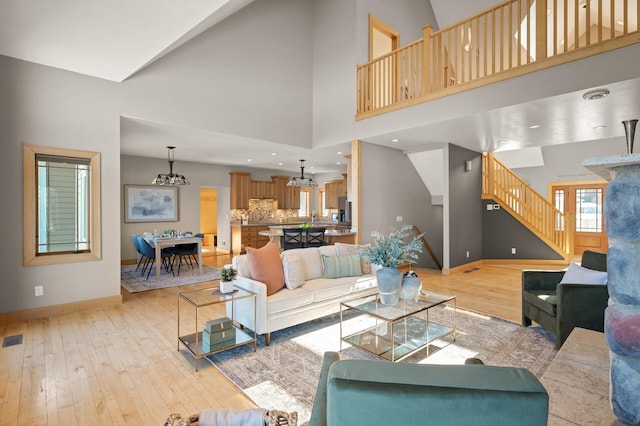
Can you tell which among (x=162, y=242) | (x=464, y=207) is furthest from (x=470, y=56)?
(x=162, y=242)

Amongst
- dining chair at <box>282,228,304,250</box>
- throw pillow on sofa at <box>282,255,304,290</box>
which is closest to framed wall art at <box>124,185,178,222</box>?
dining chair at <box>282,228,304,250</box>

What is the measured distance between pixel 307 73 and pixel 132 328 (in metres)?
5.64

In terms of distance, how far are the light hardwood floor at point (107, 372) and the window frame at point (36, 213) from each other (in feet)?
2.36

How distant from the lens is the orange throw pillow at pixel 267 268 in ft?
11.0

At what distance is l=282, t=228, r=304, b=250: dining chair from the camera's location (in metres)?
6.09

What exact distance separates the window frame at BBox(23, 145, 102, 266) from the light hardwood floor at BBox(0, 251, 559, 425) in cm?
72

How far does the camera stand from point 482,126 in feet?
16.6

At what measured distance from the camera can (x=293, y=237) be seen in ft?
20.3

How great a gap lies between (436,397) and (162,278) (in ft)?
20.8

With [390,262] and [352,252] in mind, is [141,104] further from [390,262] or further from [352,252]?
[390,262]

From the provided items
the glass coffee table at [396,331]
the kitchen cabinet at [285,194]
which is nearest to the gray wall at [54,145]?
the glass coffee table at [396,331]

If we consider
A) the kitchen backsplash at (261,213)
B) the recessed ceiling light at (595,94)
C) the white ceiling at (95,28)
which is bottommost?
the kitchen backsplash at (261,213)

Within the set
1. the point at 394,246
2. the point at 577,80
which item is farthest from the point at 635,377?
the point at 577,80

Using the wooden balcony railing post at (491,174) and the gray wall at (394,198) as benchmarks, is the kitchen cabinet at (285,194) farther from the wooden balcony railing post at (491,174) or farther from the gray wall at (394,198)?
the wooden balcony railing post at (491,174)
